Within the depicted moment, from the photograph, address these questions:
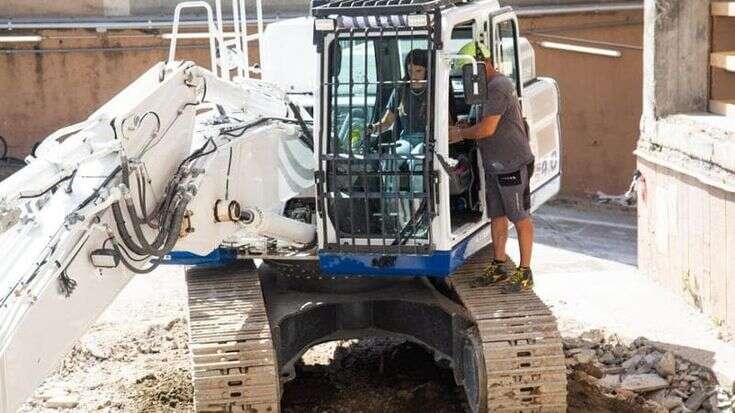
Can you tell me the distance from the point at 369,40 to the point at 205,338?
221 cm

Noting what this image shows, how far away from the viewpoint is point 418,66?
8633mm

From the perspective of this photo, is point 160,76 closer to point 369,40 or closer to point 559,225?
point 369,40

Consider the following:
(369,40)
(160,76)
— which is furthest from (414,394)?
(160,76)

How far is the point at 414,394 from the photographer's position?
1003 cm

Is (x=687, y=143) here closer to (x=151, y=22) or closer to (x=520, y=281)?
(x=520, y=281)

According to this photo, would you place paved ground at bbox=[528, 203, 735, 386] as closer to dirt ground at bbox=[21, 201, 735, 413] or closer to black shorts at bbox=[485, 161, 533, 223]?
dirt ground at bbox=[21, 201, 735, 413]

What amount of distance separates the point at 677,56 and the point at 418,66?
4.88m

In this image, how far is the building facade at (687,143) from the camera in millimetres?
11383

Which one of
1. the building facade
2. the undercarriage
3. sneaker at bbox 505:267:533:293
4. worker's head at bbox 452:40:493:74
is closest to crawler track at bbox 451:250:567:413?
the undercarriage

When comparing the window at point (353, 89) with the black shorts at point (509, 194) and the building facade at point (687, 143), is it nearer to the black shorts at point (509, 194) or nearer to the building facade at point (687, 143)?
the black shorts at point (509, 194)

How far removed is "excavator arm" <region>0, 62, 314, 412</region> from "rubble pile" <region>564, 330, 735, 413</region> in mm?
2600

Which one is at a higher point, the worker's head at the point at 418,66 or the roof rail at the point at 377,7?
the roof rail at the point at 377,7

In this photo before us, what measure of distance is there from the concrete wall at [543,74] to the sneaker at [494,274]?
9.98 meters

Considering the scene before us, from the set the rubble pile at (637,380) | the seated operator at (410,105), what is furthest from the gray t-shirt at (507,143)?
the rubble pile at (637,380)
